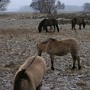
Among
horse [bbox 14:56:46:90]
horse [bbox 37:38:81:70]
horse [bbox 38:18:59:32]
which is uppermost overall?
horse [bbox 14:56:46:90]

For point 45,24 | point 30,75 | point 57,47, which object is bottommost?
point 45,24

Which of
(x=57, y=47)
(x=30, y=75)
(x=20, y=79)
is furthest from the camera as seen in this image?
(x=57, y=47)

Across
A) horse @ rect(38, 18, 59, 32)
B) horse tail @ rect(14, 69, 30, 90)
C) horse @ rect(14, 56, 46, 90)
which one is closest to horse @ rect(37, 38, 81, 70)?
horse @ rect(14, 56, 46, 90)

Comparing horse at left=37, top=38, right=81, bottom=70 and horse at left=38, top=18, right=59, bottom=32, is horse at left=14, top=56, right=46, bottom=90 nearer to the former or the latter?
horse at left=37, top=38, right=81, bottom=70

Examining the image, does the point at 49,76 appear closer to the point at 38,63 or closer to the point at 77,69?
the point at 77,69

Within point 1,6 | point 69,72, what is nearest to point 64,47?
point 69,72

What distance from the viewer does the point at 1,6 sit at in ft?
354

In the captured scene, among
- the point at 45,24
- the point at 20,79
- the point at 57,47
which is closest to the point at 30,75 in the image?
the point at 20,79

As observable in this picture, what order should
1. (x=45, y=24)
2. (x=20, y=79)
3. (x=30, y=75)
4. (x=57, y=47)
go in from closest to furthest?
(x=20, y=79)
(x=30, y=75)
(x=57, y=47)
(x=45, y=24)

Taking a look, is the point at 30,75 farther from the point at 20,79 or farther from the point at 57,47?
the point at 57,47

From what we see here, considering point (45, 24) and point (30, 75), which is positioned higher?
point (30, 75)

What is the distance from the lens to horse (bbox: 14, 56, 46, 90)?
245 inches

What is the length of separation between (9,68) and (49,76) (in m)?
2.19

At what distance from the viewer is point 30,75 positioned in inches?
261
